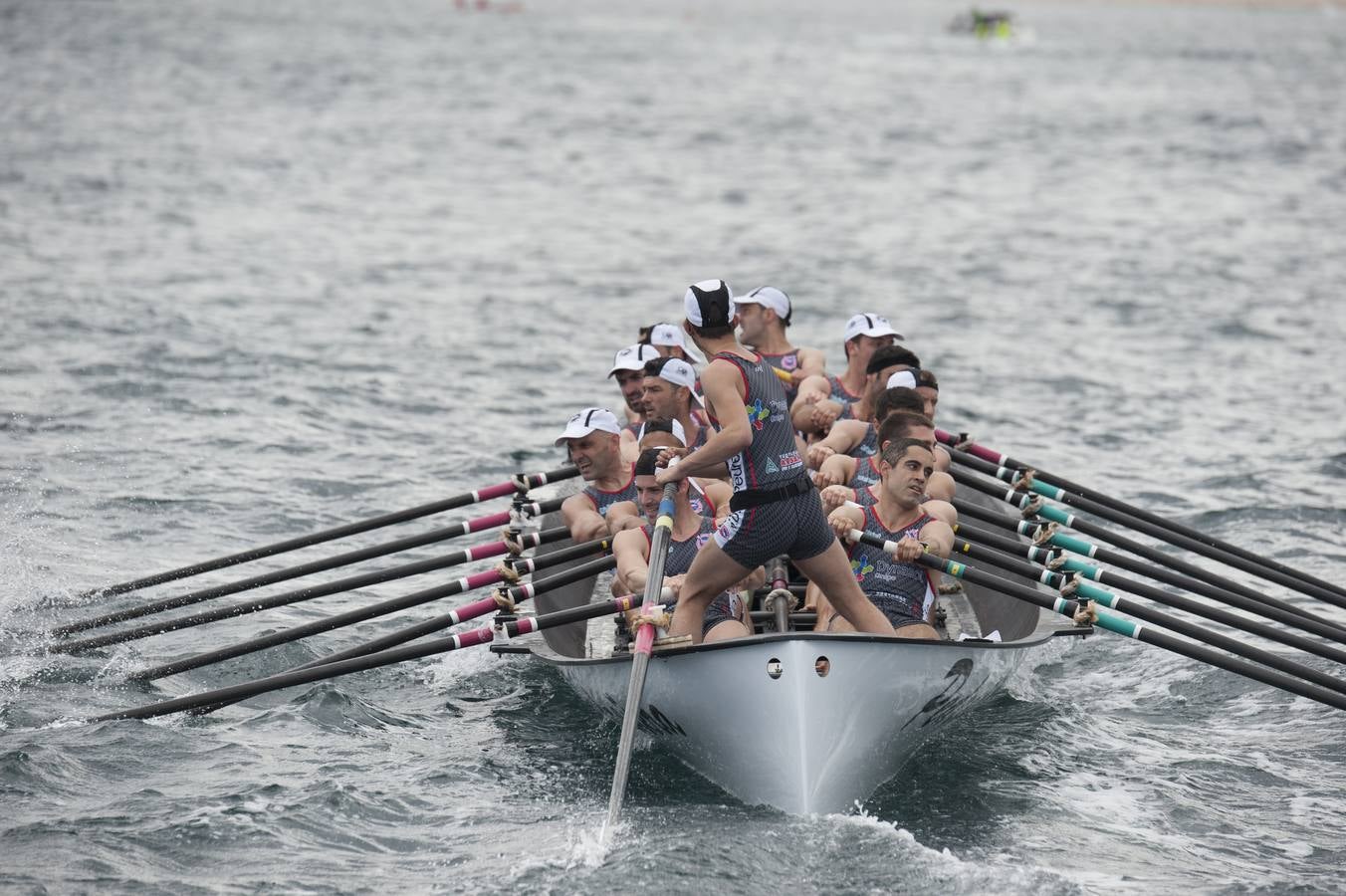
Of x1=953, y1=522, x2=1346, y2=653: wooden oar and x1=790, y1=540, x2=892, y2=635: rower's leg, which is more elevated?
x1=790, y1=540, x2=892, y2=635: rower's leg

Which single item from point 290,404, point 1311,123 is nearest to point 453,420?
point 290,404

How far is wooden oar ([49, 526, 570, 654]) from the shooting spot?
37.8ft

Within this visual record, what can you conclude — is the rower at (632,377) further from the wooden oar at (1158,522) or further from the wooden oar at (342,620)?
the wooden oar at (1158,522)

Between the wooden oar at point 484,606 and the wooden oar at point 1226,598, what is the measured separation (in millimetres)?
2748

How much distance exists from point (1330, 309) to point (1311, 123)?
2925 centimetres

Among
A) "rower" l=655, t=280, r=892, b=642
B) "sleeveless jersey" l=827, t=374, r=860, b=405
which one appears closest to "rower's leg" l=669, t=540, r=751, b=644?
"rower" l=655, t=280, r=892, b=642

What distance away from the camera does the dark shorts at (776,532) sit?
9016 mm

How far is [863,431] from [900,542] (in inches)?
103

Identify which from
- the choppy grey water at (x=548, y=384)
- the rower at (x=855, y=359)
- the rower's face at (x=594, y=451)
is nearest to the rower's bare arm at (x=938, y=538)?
the choppy grey water at (x=548, y=384)

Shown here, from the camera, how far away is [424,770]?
1026cm

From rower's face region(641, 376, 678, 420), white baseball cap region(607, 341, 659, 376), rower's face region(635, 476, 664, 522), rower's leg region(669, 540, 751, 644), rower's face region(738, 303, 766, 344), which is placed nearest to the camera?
rower's leg region(669, 540, 751, 644)

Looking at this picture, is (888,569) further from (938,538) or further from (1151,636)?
(1151,636)

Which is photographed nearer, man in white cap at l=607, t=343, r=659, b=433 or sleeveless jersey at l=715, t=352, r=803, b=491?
sleeveless jersey at l=715, t=352, r=803, b=491

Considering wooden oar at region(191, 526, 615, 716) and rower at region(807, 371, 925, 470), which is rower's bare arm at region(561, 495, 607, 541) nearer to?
wooden oar at region(191, 526, 615, 716)
